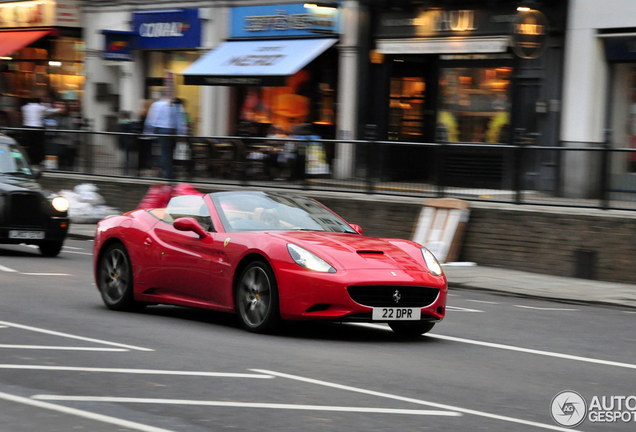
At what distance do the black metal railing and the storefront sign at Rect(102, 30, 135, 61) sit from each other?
716 centimetres

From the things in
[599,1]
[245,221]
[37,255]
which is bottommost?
[37,255]

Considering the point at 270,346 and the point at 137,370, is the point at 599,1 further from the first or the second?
the point at 137,370

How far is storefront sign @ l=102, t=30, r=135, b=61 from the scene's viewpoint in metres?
29.2

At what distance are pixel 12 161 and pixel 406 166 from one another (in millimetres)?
6445

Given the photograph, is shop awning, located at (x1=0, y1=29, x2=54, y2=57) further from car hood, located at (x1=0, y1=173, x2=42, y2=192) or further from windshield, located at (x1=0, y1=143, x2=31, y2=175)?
car hood, located at (x1=0, y1=173, x2=42, y2=192)

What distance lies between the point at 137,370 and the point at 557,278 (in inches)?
372

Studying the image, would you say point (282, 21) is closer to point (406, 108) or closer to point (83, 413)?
point (406, 108)

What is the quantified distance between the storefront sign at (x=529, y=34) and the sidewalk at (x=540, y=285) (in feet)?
13.3

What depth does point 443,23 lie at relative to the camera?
21.8 metres

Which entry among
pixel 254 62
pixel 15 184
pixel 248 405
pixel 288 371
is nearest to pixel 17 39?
pixel 254 62

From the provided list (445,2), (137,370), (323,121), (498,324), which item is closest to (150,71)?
(323,121)

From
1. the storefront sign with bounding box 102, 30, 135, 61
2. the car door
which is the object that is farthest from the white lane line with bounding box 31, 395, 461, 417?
the storefront sign with bounding box 102, 30, 135, 61

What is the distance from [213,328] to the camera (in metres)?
9.34

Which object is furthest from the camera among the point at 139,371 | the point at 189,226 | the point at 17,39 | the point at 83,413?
the point at 17,39
